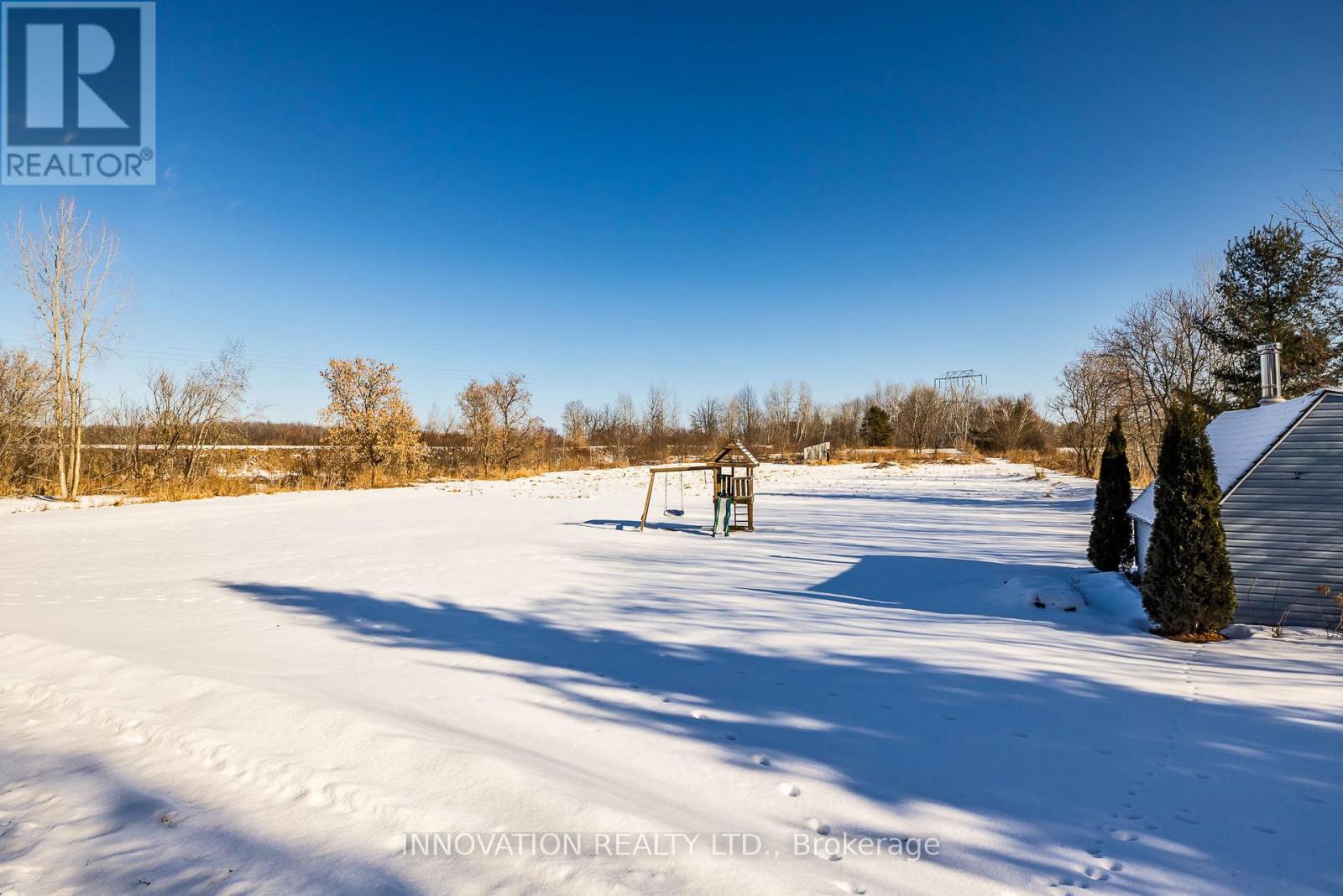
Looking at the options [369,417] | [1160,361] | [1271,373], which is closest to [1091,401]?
[1160,361]

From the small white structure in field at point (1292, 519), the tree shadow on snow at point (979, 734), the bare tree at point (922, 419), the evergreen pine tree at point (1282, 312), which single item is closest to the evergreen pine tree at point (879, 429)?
the bare tree at point (922, 419)

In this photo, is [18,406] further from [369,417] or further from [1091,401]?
[1091,401]

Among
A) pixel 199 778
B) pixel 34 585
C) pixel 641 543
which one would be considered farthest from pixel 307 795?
pixel 641 543

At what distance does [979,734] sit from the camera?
4.06 metres

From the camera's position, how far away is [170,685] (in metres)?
4.16

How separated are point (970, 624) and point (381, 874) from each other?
6334 millimetres

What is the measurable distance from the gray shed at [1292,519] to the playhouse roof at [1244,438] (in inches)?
0.9

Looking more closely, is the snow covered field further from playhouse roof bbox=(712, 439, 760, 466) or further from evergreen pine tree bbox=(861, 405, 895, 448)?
evergreen pine tree bbox=(861, 405, 895, 448)

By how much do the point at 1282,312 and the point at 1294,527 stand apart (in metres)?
20.7

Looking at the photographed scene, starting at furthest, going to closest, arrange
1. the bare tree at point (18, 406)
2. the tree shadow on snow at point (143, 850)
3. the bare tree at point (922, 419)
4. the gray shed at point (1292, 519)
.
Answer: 1. the bare tree at point (922, 419)
2. the bare tree at point (18, 406)
3. the gray shed at point (1292, 519)
4. the tree shadow on snow at point (143, 850)

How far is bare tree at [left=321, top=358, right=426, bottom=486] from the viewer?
25.2 m

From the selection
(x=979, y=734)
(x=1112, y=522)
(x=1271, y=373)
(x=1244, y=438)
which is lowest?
(x=979, y=734)

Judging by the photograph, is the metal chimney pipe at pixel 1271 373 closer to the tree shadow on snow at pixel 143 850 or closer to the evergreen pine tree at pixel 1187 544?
the evergreen pine tree at pixel 1187 544

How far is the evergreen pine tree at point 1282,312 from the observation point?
19.3 metres
